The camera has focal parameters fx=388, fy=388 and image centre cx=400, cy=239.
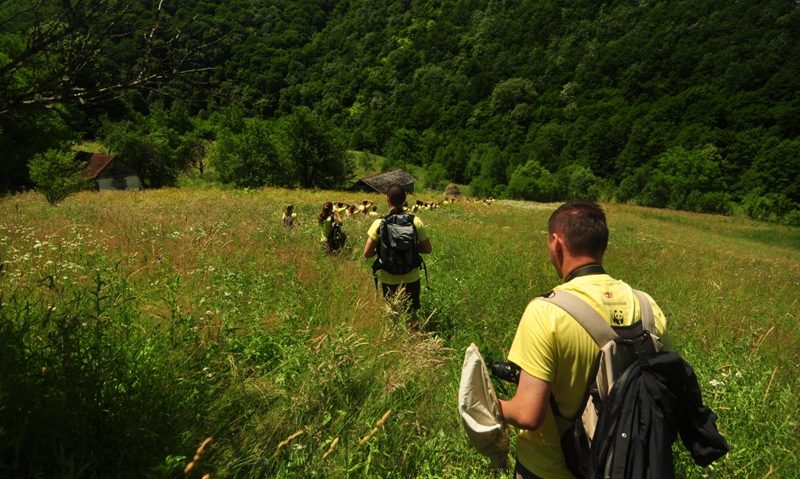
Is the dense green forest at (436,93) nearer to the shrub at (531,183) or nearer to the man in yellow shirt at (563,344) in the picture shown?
the shrub at (531,183)

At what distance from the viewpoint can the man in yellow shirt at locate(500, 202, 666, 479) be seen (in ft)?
5.87

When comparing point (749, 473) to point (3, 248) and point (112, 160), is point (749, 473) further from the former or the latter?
point (112, 160)

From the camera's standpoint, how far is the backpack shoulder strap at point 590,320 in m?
1.76

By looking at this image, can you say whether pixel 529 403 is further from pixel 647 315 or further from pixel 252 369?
pixel 252 369

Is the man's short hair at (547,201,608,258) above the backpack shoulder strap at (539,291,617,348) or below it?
above

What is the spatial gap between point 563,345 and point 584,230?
587mm

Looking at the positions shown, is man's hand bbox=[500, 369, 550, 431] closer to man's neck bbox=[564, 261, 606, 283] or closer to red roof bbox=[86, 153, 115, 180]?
man's neck bbox=[564, 261, 606, 283]

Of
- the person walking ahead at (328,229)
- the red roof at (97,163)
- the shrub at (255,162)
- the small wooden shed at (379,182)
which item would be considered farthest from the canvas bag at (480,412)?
the small wooden shed at (379,182)

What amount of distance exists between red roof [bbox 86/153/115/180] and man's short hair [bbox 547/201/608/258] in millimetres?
51333

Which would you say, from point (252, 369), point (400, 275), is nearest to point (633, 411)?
point (252, 369)

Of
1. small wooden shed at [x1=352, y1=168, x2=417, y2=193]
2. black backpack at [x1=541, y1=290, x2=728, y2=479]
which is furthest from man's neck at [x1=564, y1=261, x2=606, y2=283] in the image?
small wooden shed at [x1=352, y1=168, x2=417, y2=193]

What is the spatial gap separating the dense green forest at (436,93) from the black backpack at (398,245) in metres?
1.98

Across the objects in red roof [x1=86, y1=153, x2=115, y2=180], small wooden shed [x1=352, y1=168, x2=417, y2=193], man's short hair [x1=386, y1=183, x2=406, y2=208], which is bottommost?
small wooden shed [x1=352, y1=168, x2=417, y2=193]

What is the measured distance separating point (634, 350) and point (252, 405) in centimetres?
236
